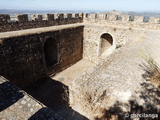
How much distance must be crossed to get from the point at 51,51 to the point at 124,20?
6.80 m

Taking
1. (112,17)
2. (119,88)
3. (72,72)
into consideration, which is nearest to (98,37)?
(112,17)

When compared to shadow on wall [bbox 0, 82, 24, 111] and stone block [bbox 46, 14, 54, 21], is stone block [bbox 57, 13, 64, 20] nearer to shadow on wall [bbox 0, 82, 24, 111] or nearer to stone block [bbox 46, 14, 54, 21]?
stone block [bbox 46, 14, 54, 21]

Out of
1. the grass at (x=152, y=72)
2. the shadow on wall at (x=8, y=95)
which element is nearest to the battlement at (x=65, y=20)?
the shadow on wall at (x=8, y=95)

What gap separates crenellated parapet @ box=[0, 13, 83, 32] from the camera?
7.18 meters

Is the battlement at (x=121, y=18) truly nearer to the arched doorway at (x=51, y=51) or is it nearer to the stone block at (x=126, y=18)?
the stone block at (x=126, y=18)

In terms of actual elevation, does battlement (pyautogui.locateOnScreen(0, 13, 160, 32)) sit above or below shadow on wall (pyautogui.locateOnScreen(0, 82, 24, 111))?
above

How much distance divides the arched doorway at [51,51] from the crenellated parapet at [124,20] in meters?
Answer: 5.04

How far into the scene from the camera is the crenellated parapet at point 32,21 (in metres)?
7.18

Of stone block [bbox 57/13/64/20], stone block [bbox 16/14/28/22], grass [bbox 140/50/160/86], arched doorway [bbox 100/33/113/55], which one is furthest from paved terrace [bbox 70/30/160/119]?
stone block [bbox 57/13/64/20]

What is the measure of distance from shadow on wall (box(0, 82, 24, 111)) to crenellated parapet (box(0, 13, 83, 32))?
17.6ft

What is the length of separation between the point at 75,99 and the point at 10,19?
6.75 meters

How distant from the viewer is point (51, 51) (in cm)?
979

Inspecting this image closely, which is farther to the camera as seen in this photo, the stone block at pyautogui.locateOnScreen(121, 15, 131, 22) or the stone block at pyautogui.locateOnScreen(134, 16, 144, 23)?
the stone block at pyautogui.locateOnScreen(121, 15, 131, 22)

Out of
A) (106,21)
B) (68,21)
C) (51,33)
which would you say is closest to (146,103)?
(51,33)
